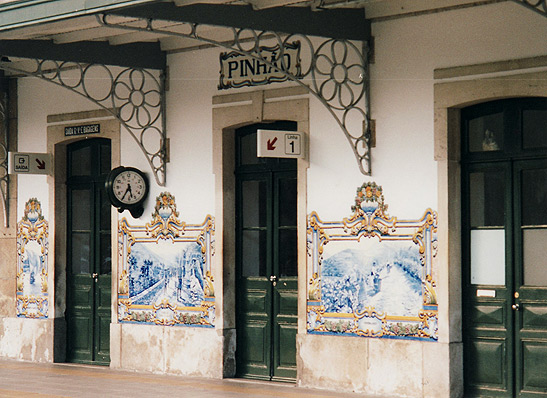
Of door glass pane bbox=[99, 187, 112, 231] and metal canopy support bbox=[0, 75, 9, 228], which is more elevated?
metal canopy support bbox=[0, 75, 9, 228]

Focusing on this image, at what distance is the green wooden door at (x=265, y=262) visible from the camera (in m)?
13.1

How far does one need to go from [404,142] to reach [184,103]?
3374mm

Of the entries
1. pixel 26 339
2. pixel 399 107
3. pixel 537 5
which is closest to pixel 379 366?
pixel 399 107

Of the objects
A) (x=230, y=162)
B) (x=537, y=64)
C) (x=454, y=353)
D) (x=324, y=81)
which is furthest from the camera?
(x=230, y=162)

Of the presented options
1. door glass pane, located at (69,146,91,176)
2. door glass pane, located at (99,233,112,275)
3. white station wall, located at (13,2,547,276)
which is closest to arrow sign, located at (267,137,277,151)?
white station wall, located at (13,2,547,276)

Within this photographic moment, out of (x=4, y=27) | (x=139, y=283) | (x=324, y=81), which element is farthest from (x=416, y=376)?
(x=4, y=27)

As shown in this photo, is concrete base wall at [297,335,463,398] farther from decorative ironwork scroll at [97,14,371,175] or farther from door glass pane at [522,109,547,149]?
door glass pane at [522,109,547,149]

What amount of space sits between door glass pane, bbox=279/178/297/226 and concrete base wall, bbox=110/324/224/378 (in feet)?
5.26

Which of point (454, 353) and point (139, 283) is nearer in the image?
point (454, 353)

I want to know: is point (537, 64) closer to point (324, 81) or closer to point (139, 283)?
point (324, 81)

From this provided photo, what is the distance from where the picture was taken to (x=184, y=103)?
14.0 metres

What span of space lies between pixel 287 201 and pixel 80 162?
382 cm

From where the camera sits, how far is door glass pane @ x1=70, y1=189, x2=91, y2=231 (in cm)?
1564

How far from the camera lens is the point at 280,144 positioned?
12.3 m
